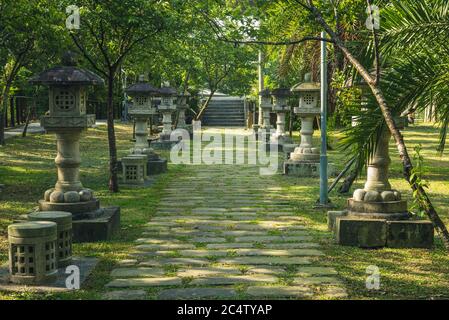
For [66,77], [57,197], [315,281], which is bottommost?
[315,281]

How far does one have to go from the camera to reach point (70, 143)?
7980mm

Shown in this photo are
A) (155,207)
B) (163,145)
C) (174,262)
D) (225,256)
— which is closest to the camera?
(174,262)

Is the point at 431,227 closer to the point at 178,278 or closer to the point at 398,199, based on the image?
the point at 398,199

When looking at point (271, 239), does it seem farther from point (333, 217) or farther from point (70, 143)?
point (70, 143)

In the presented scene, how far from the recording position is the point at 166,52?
13.2 m

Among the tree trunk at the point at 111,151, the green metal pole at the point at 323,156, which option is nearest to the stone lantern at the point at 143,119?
the tree trunk at the point at 111,151

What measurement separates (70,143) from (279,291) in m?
3.97

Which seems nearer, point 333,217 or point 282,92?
point 333,217

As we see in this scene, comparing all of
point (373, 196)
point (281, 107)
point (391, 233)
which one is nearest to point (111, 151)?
point (373, 196)

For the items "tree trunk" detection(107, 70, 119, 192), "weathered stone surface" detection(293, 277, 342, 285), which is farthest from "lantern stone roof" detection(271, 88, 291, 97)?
"weathered stone surface" detection(293, 277, 342, 285)

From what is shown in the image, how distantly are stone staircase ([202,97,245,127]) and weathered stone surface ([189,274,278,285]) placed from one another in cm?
3143

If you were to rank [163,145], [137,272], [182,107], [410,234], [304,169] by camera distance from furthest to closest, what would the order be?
1. [182,107]
2. [163,145]
3. [304,169]
4. [410,234]
5. [137,272]

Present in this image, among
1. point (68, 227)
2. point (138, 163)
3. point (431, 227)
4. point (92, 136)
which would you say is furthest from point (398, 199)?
point (92, 136)

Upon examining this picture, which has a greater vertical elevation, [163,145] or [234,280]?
[163,145]
